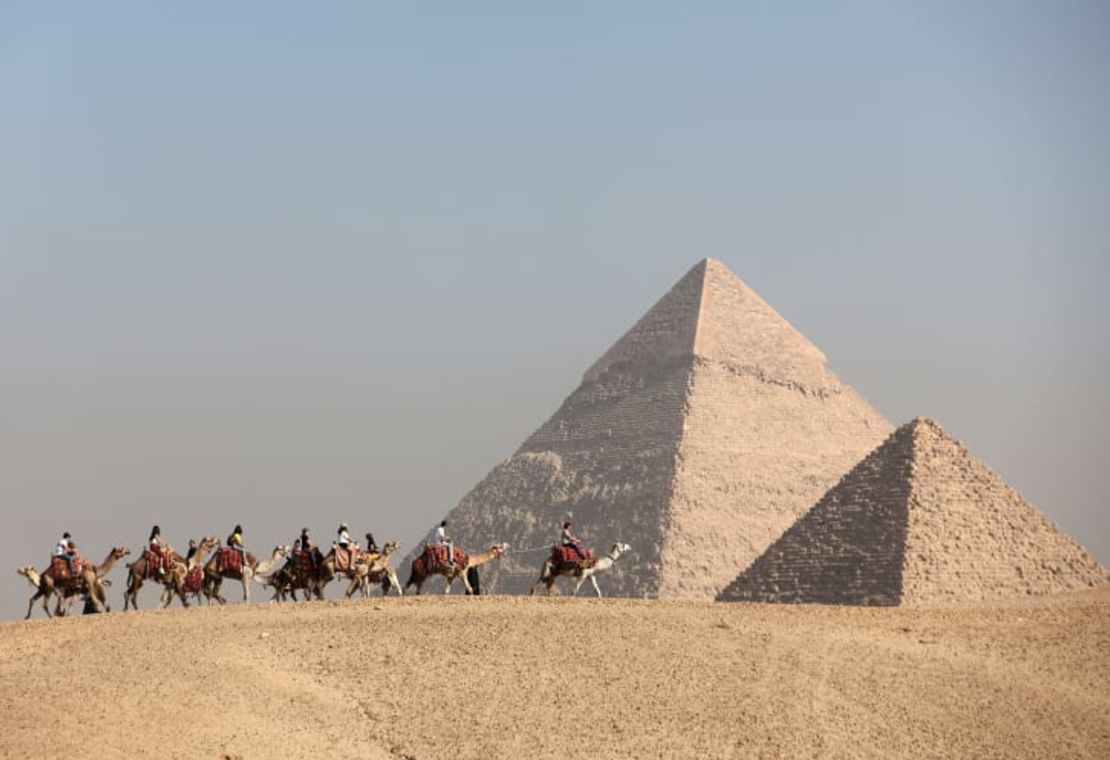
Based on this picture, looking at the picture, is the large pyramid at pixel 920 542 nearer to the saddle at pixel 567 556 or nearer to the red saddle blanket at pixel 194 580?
the saddle at pixel 567 556

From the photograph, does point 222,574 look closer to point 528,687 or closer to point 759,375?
point 528,687

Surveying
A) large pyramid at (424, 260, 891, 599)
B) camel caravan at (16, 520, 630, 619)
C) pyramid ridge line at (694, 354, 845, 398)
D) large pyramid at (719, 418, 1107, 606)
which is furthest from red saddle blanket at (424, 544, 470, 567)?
pyramid ridge line at (694, 354, 845, 398)

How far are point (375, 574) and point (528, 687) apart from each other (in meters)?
10.3

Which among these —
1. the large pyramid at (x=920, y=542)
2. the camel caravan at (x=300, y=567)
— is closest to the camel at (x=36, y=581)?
the camel caravan at (x=300, y=567)

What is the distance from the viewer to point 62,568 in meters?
31.7

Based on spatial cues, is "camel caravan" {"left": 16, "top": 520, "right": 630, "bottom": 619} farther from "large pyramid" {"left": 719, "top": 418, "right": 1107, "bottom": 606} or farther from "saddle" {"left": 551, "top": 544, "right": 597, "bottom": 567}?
"large pyramid" {"left": 719, "top": 418, "right": 1107, "bottom": 606}

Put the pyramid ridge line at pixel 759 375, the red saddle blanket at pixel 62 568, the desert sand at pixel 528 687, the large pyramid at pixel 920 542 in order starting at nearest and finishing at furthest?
the desert sand at pixel 528 687, the red saddle blanket at pixel 62 568, the large pyramid at pixel 920 542, the pyramid ridge line at pixel 759 375

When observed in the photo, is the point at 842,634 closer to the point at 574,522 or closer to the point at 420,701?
the point at 420,701

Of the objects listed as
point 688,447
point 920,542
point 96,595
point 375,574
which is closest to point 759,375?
Result: point 688,447

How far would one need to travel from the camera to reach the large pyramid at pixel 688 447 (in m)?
93.0

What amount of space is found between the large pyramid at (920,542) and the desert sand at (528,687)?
27.7m

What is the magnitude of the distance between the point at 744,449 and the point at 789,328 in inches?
392

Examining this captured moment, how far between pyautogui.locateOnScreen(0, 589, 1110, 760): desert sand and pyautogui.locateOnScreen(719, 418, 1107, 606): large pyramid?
27.7m

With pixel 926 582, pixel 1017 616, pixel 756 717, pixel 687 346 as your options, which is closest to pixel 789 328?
pixel 687 346
